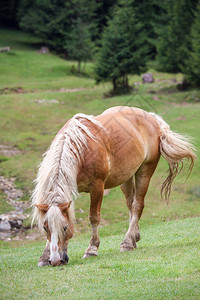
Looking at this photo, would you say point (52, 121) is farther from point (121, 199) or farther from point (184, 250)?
point (184, 250)

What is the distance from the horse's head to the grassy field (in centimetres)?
18

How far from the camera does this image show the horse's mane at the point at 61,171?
553 cm

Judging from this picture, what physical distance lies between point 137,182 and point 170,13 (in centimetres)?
2997

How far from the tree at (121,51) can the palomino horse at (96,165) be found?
23342 millimetres

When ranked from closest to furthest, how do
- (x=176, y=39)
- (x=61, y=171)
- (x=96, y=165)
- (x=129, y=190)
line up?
(x=61, y=171) → (x=96, y=165) → (x=129, y=190) → (x=176, y=39)

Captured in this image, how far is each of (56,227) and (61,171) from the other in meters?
0.74

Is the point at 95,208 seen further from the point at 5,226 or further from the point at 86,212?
the point at 86,212

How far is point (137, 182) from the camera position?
7.64 metres

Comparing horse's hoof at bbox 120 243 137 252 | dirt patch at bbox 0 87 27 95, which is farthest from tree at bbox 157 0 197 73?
horse's hoof at bbox 120 243 137 252

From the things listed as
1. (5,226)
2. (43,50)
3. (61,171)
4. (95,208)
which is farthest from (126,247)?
(43,50)

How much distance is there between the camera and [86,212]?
14.2 metres

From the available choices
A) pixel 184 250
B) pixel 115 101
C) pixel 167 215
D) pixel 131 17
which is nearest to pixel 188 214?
pixel 167 215

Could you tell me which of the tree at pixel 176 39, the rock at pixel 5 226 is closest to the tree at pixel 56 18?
the tree at pixel 176 39

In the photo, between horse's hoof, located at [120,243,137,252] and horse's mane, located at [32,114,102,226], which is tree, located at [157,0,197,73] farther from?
horse's mane, located at [32,114,102,226]
